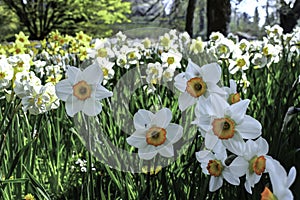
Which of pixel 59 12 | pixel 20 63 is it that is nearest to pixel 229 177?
pixel 20 63

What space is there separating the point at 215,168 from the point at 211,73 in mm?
178

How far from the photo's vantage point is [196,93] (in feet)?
2.70

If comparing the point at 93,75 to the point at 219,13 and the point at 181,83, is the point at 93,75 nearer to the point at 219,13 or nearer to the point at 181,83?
the point at 181,83

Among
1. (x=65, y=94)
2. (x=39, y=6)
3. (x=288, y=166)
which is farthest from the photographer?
(x=39, y=6)

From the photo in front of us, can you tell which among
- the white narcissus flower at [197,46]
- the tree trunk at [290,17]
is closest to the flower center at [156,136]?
the white narcissus flower at [197,46]

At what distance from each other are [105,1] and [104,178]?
38.1ft

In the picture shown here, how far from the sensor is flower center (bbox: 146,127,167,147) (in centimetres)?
75

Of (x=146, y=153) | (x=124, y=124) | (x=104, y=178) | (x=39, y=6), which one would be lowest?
(x=104, y=178)

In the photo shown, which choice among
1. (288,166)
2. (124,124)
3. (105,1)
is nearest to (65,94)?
(288,166)

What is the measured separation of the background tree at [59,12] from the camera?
40.4 feet

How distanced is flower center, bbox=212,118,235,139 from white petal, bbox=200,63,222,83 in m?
0.14

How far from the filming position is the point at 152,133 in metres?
0.75

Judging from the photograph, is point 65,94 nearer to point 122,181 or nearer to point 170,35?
point 122,181

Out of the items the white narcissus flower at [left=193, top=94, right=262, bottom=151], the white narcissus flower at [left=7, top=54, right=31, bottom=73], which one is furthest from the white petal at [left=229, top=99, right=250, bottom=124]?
the white narcissus flower at [left=7, top=54, right=31, bottom=73]
